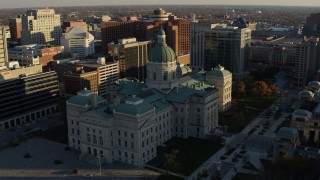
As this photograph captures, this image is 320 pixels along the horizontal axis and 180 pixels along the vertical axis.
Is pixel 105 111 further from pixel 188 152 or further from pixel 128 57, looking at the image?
pixel 128 57

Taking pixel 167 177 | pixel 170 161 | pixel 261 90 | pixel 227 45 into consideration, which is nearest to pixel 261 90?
pixel 261 90

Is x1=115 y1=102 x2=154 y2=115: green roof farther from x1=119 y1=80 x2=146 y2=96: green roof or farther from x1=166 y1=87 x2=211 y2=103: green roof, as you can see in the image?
x1=119 y1=80 x2=146 y2=96: green roof

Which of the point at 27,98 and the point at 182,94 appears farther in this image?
the point at 27,98

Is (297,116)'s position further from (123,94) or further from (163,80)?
(123,94)

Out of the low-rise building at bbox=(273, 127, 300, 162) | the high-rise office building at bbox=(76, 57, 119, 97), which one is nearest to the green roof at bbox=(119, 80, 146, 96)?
the high-rise office building at bbox=(76, 57, 119, 97)

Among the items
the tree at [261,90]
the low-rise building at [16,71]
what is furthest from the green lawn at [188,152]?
the low-rise building at [16,71]

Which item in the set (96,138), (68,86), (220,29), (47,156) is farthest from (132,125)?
(220,29)
